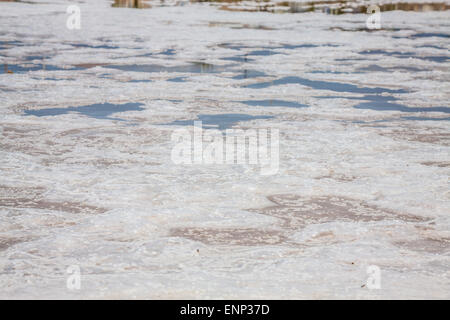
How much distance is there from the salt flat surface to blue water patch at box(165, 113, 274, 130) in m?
0.03

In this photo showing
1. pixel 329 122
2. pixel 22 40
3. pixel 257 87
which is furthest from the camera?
pixel 22 40

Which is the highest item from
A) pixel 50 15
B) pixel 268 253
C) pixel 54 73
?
pixel 50 15

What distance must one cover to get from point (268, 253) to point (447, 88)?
563 centimetres

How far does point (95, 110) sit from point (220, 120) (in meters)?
1.32

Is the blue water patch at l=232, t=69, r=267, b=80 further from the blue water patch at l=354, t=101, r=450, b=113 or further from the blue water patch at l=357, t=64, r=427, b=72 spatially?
the blue water patch at l=354, t=101, r=450, b=113

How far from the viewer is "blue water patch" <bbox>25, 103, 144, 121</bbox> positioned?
618 cm

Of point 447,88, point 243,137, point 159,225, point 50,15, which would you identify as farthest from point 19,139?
point 50,15

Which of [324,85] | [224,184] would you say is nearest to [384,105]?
[324,85]

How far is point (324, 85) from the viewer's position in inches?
317

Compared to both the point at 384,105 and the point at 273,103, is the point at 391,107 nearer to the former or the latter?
the point at 384,105

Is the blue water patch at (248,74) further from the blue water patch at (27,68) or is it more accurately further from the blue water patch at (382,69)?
the blue water patch at (27,68)

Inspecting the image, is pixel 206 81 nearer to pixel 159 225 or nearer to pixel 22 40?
pixel 159 225

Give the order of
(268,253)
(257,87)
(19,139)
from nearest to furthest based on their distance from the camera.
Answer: (268,253) → (19,139) → (257,87)

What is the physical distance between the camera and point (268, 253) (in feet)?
9.79
